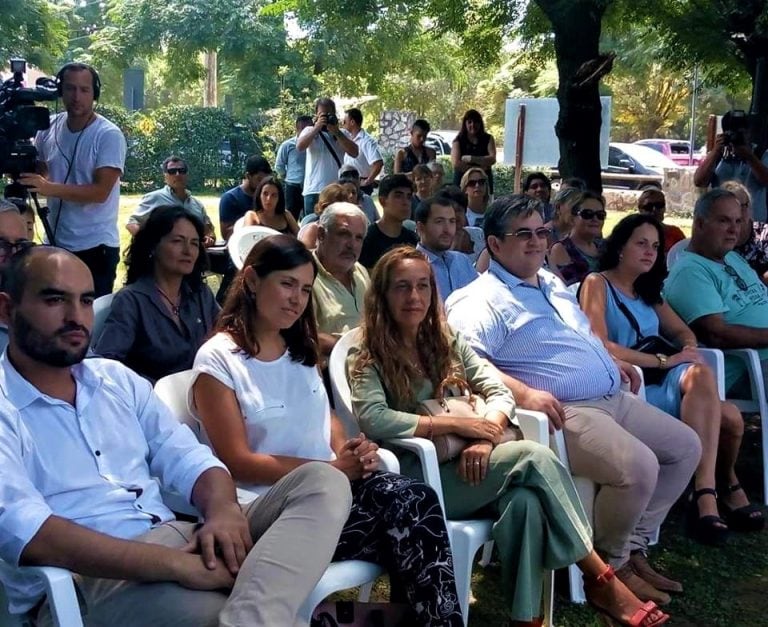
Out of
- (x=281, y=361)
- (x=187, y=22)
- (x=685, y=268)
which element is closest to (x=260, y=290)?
(x=281, y=361)

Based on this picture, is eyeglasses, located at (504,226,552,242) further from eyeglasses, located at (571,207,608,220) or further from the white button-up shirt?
the white button-up shirt

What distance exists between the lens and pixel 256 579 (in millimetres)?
1970

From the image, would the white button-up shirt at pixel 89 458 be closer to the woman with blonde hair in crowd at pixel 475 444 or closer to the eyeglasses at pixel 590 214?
the woman with blonde hair in crowd at pixel 475 444

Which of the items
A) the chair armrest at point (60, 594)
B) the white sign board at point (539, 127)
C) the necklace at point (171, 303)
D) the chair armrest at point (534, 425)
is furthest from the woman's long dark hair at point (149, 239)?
the white sign board at point (539, 127)

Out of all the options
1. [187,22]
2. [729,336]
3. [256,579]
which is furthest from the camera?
[187,22]

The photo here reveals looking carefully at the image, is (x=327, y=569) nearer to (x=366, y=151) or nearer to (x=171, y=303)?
(x=171, y=303)

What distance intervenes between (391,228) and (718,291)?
67.6 inches

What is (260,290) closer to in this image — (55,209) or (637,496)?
(637,496)

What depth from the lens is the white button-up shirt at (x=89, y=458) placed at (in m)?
1.97

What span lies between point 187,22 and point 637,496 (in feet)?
88.6

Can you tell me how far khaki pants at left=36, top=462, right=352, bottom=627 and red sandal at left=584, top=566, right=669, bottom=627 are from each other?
104 cm

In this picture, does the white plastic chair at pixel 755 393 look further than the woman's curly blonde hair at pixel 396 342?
Yes

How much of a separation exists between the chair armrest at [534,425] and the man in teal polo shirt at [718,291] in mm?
1413

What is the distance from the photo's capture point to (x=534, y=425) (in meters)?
3.13
